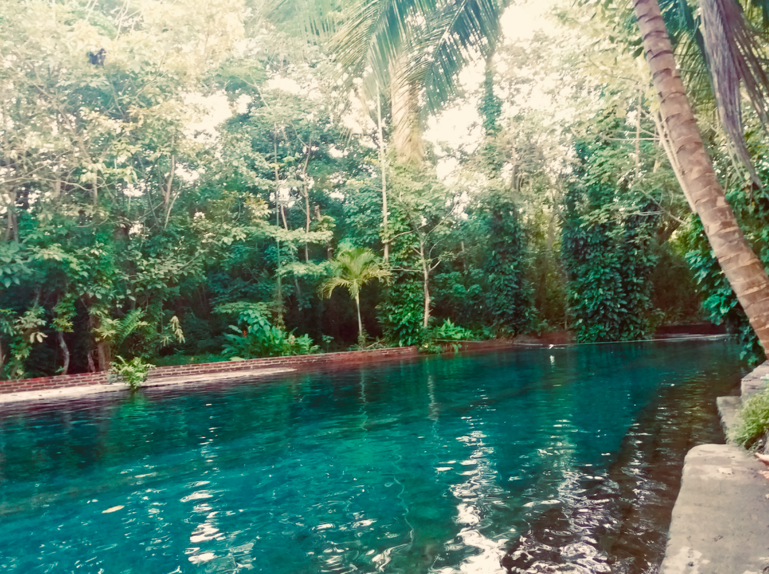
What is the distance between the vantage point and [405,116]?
6242 millimetres

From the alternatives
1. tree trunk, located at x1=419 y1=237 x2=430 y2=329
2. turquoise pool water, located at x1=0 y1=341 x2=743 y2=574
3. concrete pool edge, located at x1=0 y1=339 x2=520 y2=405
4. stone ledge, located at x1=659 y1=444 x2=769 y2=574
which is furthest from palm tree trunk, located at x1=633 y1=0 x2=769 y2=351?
tree trunk, located at x1=419 y1=237 x2=430 y2=329

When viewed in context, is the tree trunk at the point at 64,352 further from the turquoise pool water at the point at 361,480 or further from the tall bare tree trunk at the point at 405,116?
the tall bare tree trunk at the point at 405,116

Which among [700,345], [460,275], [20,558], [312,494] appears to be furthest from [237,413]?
[460,275]

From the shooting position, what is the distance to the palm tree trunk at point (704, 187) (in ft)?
11.5

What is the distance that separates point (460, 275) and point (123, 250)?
11721 mm

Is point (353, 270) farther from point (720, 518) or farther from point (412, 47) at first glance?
point (720, 518)

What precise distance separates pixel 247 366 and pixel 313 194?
26.3ft

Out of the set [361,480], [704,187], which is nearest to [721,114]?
[704,187]

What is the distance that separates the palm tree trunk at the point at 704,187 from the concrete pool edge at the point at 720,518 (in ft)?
2.81

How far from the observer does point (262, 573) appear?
10.1 ft

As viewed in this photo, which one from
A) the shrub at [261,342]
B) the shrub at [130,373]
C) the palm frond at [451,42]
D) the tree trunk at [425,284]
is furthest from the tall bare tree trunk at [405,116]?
the tree trunk at [425,284]

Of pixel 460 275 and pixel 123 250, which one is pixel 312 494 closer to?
pixel 123 250

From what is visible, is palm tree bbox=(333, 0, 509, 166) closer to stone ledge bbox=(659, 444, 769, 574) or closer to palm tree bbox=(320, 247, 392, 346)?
stone ledge bbox=(659, 444, 769, 574)

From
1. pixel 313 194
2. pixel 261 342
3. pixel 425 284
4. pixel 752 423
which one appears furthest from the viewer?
pixel 313 194
